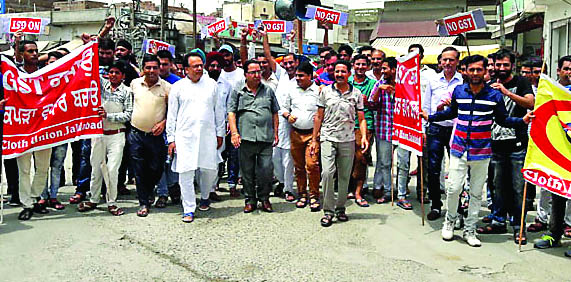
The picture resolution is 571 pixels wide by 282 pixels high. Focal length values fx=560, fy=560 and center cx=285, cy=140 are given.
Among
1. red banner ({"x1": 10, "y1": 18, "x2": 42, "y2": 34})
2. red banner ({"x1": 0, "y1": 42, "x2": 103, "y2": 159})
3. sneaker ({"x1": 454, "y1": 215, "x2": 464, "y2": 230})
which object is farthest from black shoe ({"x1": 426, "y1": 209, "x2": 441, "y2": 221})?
red banner ({"x1": 10, "y1": 18, "x2": 42, "y2": 34})

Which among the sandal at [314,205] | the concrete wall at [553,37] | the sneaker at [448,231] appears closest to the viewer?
the sneaker at [448,231]

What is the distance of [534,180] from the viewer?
17.6 feet

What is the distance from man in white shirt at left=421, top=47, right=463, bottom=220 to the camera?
6652mm

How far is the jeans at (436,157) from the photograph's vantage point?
6.64m

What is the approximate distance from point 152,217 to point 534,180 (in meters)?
4.19

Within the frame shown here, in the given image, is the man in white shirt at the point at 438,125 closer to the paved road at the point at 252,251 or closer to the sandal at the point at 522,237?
the paved road at the point at 252,251

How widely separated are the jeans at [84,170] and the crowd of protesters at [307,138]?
0.06 ft

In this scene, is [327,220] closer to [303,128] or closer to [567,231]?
[303,128]

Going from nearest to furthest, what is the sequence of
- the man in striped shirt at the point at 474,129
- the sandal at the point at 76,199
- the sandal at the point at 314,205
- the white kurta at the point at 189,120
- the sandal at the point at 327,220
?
1. the man in striped shirt at the point at 474,129
2. the sandal at the point at 327,220
3. the white kurta at the point at 189,120
4. the sandal at the point at 314,205
5. the sandal at the point at 76,199

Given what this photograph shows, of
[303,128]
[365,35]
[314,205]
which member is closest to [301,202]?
[314,205]

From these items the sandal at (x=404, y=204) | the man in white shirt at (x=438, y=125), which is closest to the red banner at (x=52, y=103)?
the sandal at (x=404, y=204)

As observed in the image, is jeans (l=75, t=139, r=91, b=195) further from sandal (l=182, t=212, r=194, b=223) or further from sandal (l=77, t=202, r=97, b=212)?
sandal (l=182, t=212, r=194, b=223)

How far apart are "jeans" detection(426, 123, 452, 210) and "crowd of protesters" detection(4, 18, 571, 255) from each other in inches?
0.5

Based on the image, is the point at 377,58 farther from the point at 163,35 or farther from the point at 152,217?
the point at 163,35
